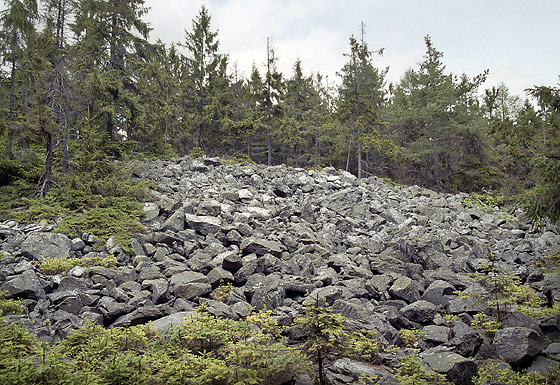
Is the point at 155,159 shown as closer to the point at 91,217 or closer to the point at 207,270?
the point at 91,217

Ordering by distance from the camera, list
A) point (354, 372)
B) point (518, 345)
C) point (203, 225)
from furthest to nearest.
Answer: point (203, 225)
point (518, 345)
point (354, 372)

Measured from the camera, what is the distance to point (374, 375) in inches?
227

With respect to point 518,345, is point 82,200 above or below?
above

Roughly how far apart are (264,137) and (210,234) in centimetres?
2789

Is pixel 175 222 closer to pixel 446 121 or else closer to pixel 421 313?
pixel 421 313

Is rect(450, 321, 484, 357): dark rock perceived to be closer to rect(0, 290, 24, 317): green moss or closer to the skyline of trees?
the skyline of trees

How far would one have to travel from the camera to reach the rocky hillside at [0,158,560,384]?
24.1 ft

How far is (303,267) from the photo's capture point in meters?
11.2

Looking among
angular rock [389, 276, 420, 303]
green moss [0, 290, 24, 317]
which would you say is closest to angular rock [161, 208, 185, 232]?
green moss [0, 290, 24, 317]

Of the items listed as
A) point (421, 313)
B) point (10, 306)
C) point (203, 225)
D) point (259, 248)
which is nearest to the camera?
point (10, 306)

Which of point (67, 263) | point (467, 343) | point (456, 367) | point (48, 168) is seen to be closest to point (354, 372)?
point (456, 367)

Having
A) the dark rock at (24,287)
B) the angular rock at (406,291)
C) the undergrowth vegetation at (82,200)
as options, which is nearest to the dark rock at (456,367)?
the angular rock at (406,291)

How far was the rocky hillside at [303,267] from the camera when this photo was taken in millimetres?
7332

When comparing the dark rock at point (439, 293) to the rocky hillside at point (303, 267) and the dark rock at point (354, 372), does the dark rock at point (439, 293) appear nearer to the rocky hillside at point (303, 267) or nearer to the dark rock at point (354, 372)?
the rocky hillside at point (303, 267)
